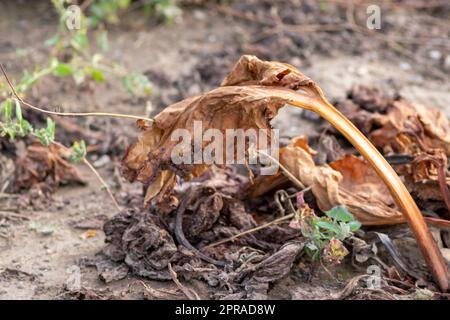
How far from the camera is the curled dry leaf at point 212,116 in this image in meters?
2.22

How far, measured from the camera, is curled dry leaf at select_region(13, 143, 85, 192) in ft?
9.73

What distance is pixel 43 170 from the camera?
299 cm

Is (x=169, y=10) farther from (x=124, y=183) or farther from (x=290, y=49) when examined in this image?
(x=124, y=183)

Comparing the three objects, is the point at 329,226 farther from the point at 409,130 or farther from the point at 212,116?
the point at 409,130

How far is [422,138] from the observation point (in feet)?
9.29

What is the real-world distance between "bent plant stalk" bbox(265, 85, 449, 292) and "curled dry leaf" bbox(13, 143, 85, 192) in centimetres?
114

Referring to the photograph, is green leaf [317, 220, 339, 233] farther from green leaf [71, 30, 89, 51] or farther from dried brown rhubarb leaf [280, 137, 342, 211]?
green leaf [71, 30, 89, 51]

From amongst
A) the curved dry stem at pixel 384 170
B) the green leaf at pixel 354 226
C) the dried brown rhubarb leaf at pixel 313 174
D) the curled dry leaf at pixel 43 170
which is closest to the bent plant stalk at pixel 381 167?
the curved dry stem at pixel 384 170

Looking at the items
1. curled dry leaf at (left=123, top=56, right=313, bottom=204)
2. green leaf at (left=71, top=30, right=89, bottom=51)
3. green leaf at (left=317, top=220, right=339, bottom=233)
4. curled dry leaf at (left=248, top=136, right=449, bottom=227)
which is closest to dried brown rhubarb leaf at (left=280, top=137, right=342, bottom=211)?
curled dry leaf at (left=248, top=136, right=449, bottom=227)

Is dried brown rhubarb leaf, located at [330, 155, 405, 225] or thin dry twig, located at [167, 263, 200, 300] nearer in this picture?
thin dry twig, located at [167, 263, 200, 300]

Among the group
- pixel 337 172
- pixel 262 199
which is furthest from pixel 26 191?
pixel 337 172

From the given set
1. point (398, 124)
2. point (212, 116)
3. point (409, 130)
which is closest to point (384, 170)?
point (212, 116)

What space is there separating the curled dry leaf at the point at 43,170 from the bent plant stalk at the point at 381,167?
1135 mm
